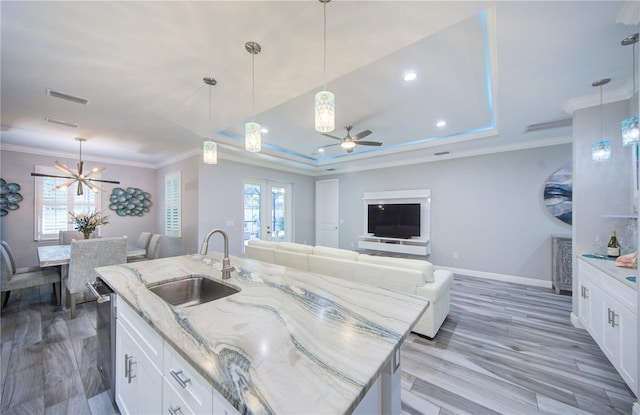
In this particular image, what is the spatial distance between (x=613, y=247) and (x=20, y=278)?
6.94m

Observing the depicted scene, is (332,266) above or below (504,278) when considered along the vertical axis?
above

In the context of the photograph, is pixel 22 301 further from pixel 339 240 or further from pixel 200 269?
pixel 339 240

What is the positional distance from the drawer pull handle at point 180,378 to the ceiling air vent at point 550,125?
16.0 ft

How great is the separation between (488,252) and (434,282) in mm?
2967

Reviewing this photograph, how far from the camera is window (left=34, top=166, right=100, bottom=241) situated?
186 inches

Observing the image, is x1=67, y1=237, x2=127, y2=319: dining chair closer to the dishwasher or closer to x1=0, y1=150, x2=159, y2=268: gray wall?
the dishwasher

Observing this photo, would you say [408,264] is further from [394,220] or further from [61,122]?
[61,122]

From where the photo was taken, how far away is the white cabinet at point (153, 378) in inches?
32.8

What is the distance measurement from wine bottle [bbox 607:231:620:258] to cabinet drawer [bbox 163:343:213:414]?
3679mm

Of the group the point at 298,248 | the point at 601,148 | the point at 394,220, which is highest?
the point at 601,148

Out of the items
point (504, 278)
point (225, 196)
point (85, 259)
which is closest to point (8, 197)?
point (85, 259)

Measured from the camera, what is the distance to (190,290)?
1.77 m

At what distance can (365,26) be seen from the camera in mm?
1633

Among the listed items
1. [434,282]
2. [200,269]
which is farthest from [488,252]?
[200,269]
